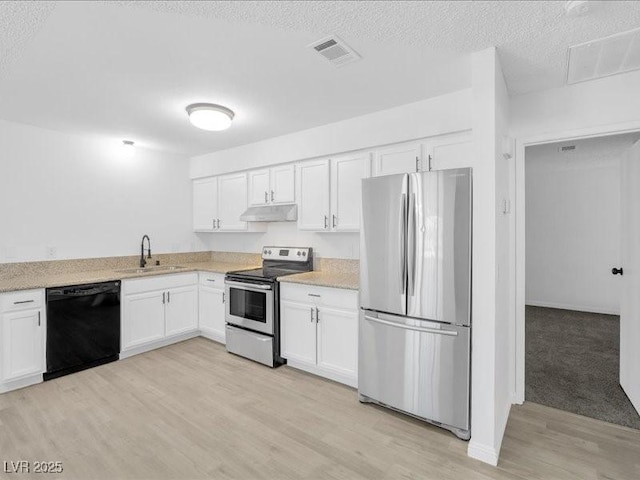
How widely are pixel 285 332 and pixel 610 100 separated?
320 cm

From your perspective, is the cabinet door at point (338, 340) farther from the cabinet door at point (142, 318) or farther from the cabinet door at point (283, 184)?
the cabinet door at point (142, 318)

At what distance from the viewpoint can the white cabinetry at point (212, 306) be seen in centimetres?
402

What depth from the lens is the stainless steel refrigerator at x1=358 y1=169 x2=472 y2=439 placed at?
2.16m

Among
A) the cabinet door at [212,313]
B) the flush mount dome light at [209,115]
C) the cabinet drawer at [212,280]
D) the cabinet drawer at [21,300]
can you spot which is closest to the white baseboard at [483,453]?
the cabinet door at [212,313]

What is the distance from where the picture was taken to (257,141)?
408cm

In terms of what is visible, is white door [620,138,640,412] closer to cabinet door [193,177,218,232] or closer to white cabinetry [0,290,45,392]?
cabinet door [193,177,218,232]

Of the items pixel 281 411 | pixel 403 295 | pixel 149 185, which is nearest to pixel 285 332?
pixel 281 411

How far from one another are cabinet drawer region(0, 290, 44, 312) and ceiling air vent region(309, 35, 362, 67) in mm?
3120

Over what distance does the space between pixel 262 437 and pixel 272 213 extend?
2297 millimetres

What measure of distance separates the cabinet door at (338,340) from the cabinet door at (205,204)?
2.41 meters

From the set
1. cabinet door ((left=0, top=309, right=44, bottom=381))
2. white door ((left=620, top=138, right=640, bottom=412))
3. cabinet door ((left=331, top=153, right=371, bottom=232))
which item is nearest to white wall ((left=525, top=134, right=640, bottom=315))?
white door ((left=620, top=138, right=640, bottom=412))

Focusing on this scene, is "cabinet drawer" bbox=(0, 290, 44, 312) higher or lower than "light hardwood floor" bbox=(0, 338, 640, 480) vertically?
higher

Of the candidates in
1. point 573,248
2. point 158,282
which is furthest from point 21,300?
point 573,248

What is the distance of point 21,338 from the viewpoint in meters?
2.92
